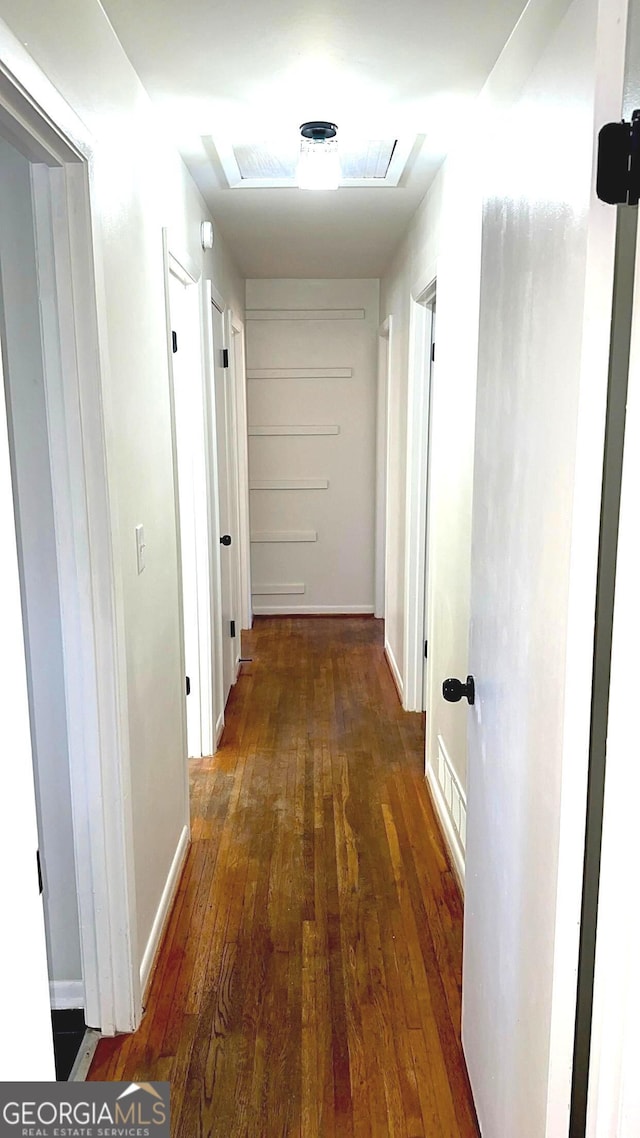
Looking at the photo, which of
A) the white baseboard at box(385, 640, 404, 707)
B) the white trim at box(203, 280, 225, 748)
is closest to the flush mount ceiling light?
the white trim at box(203, 280, 225, 748)

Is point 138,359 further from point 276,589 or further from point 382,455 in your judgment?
point 276,589

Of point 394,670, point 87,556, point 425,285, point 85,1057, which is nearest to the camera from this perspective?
point 87,556

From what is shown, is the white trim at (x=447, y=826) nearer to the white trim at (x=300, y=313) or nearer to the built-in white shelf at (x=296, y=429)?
the built-in white shelf at (x=296, y=429)

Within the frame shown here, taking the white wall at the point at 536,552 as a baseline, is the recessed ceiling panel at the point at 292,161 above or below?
above

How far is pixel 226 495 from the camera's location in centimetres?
419

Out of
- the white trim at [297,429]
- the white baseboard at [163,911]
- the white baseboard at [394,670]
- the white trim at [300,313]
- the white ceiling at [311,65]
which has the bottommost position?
the white baseboard at [163,911]

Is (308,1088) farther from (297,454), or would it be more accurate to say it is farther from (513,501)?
(297,454)

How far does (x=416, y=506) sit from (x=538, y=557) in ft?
8.73

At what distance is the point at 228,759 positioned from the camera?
3.55 meters

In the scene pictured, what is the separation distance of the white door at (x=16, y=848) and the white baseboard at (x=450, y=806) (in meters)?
1.69

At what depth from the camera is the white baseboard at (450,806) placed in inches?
102

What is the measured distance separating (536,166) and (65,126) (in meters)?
0.87

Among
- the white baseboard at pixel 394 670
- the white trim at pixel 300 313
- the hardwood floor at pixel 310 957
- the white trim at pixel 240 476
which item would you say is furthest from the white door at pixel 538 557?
the white trim at pixel 300 313

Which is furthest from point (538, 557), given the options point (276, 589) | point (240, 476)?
point (276, 589)
